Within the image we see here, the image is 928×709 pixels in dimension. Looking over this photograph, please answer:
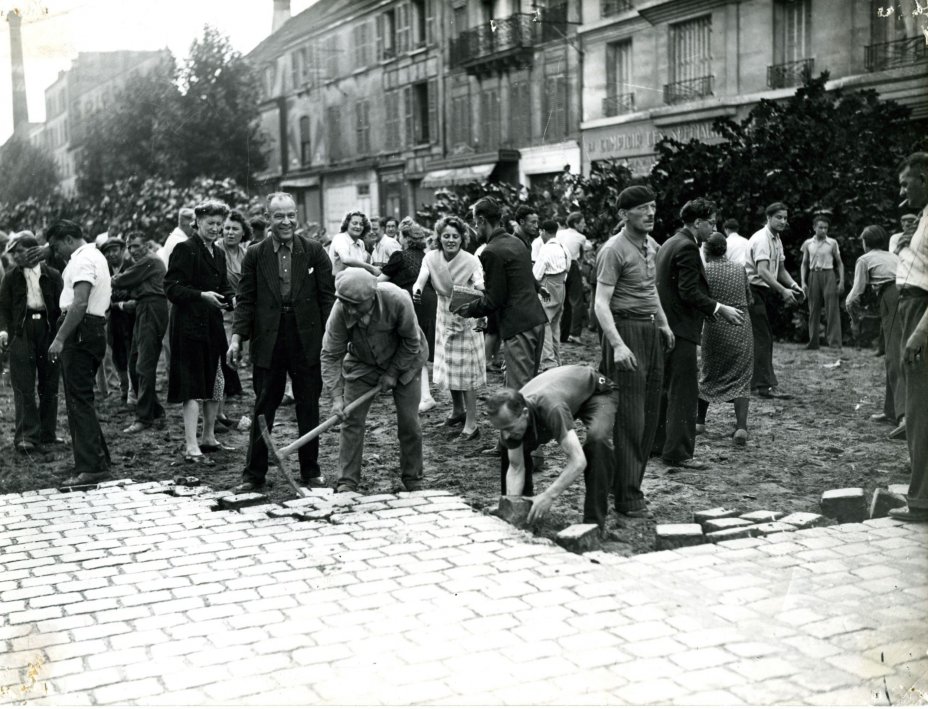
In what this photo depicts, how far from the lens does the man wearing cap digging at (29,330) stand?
9133 mm

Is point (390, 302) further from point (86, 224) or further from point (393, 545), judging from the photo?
point (86, 224)

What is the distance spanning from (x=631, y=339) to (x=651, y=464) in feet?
5.20

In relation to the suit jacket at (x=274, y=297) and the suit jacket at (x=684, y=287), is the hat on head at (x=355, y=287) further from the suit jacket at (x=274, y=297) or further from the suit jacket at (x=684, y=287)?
the suit jacket at (x=684, y=287)

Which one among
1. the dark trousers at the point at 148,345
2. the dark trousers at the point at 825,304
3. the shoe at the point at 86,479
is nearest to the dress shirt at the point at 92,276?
the shoe at the point at 86,479

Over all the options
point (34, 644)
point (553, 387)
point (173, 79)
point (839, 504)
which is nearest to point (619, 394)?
point (553, 387)

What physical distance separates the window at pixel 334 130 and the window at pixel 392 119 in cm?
78

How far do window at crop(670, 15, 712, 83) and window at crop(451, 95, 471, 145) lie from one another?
4718 mm

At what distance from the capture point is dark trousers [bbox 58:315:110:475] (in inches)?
305

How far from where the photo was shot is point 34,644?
14.9 ft

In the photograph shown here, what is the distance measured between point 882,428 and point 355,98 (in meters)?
8.71

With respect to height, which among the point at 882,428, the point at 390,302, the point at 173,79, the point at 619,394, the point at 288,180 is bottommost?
the point at 882,428

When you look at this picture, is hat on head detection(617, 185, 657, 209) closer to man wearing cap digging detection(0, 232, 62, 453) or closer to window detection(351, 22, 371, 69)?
man wearing cap digging detection(0, 232, 62, 453)

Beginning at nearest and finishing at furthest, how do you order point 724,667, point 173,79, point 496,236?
point 724,667, point 496,236, point 173,79

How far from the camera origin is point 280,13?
8133mm
